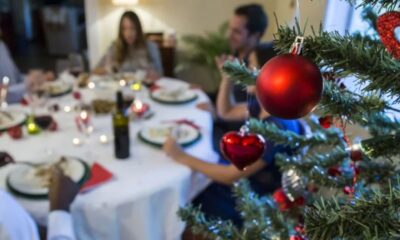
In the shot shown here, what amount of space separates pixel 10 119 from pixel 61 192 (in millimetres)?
754

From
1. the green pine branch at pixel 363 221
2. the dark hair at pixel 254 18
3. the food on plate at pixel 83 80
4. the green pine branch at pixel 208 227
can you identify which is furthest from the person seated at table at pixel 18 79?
the green pine branch at pixel 363 221

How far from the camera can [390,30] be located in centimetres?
46

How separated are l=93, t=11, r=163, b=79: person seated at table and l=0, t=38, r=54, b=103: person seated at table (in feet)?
1.93

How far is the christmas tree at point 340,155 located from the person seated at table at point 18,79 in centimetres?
144

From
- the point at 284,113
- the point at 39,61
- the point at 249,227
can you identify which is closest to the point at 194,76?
the point at 39,61

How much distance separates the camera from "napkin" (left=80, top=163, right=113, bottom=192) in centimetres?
121

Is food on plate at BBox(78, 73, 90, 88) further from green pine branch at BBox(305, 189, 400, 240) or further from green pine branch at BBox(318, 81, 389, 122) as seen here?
green pine branch at BBox(305, 189, 400, 240)

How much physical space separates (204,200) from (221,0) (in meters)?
2.86

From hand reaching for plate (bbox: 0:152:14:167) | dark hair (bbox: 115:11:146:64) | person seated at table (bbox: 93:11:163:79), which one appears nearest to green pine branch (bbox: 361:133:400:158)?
hand reaching for plate (bbox: 0:152:14:167)

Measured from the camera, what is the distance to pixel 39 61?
5531 mm

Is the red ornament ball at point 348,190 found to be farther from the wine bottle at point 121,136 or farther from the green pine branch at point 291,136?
the wine bottle at point 121,136

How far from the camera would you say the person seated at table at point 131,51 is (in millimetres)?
2826

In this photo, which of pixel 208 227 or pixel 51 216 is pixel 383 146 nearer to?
pixel 208 227

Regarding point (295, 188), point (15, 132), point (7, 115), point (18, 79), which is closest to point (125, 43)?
point (18, 79)
